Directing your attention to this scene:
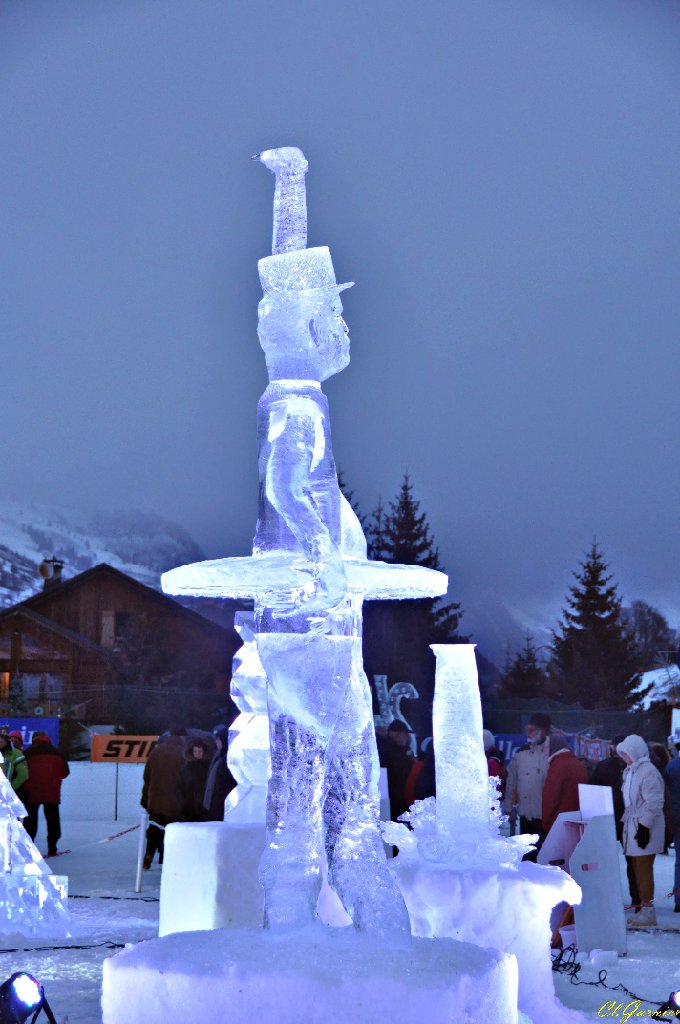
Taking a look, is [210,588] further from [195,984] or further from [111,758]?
[111,758]

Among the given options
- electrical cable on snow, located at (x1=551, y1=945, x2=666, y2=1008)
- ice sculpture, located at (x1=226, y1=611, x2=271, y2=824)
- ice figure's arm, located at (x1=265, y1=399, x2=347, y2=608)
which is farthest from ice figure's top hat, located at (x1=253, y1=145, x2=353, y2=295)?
electrical cable on snow, located at (x1=551, y1=945, x2=666, y2=1008)

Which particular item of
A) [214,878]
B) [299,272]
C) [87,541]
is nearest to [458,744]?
[214,878]

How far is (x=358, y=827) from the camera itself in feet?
14.8

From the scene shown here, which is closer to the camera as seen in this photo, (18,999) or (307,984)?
(307,984)

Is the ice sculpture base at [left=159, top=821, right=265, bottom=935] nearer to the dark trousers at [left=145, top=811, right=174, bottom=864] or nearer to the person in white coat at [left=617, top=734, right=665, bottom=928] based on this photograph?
the person in white coat at [left=617, top=734, right=665, bottom=928]

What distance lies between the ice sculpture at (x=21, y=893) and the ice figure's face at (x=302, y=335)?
431 cm

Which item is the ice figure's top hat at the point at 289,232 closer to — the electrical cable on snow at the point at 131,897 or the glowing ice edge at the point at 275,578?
the glowing ice edge at the point at 275,578

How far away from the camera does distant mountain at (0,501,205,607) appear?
5397cm

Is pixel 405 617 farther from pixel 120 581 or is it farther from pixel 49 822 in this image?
pixel 49 822

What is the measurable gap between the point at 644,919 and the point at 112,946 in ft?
12.2

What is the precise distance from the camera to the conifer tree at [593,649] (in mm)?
46125

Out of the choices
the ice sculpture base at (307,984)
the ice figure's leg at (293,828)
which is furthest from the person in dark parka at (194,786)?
the ice sculpture base at (307,984)

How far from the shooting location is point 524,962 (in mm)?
A: 5730

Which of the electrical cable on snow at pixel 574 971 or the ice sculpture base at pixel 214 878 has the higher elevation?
the ice sculpture base at pixel 214 878
